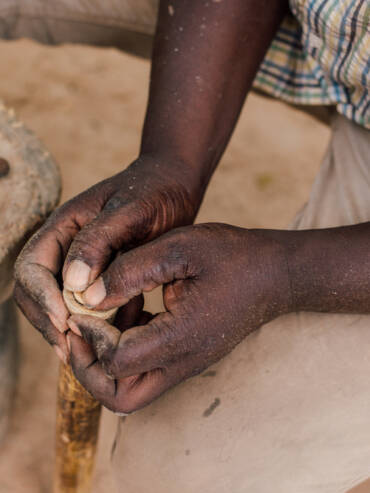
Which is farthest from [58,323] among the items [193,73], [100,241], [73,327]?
[193,73]

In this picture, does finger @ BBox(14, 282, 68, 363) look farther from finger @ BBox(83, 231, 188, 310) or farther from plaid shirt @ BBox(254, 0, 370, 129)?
plaid shirt @ BBox(254, 0, 370, 129)

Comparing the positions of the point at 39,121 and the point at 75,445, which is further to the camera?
the point at 39,121

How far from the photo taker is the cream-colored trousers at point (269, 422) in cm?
84

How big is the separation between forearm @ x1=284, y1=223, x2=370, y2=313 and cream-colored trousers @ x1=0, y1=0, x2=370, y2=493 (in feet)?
0.20

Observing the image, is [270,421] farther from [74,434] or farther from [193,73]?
[193,73]

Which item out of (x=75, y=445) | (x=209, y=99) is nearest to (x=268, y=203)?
(x=209, y=99)

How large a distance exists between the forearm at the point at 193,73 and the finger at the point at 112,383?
1.22 ft

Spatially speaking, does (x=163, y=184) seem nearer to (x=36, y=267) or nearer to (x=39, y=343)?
(x=36, y=267)

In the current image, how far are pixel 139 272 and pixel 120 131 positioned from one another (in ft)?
5.13

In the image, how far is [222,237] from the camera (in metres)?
0.81

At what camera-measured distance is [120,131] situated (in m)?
2.23

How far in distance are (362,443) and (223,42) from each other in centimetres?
71

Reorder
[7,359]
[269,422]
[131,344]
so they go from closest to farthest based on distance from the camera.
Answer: [131,344]
[269,422]
[7,359]

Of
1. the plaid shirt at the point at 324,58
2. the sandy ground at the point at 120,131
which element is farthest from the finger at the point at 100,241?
the sandy ground at the point at 120,131
